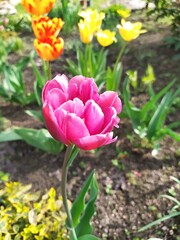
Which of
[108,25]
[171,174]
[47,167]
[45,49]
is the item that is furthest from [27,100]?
[108,25]

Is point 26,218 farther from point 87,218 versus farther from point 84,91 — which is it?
point 84,91

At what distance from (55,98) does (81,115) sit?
87 millimetres

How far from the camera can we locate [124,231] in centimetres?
205

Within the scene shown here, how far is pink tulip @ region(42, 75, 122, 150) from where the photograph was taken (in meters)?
0.97

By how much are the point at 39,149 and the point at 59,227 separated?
0.81 meters

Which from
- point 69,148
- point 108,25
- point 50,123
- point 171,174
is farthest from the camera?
point 108,25

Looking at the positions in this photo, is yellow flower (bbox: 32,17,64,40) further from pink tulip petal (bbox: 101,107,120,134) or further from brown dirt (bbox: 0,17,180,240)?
pink tulip petal (bbox: 101,107,120,134)

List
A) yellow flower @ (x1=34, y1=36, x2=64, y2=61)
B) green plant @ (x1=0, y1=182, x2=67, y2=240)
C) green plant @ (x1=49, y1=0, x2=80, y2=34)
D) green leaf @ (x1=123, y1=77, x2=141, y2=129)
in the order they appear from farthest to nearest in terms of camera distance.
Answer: green plant @ (x1=49, y1=0, x2=80, y2=34)
green leaf @ (x1=123, y1=77, x2=141, y2=129)
yellow flower @ (x1=34, y1=36, x2=64, y2=61)
green plant @ (x1=0, y1=182, x2=67, y2=240)

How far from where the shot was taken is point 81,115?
3.28ft

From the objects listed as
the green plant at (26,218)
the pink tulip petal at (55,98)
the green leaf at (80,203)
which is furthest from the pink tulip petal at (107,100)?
the green plant at (26,218)

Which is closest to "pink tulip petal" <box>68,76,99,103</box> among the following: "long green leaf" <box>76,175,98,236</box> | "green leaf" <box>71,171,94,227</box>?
"green leaf" <box>71,171,94,227</box>

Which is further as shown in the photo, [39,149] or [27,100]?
[27,100]

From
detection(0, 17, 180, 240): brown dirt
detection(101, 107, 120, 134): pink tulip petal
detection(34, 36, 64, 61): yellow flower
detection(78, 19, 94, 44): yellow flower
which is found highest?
detection(101, 107, 120, 134): pink tulip petal

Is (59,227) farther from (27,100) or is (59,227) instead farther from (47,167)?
(27,100)
